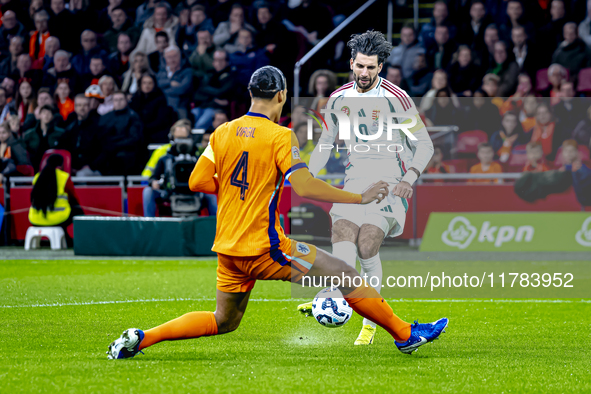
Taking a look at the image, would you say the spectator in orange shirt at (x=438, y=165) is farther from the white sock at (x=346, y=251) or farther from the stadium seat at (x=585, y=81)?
the white sock at (x=346, y=251)

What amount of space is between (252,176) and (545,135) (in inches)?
314

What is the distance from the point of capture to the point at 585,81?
1307cm

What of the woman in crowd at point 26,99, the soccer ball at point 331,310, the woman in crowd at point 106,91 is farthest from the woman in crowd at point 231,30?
the soccer ball at point 331,310

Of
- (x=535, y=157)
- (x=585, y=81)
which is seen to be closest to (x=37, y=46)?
(x=535, y=157)

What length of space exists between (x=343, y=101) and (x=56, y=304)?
3.56 meters

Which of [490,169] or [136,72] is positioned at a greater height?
[136,72]

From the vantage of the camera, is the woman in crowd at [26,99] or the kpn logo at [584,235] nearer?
the kpn logo at [584,235]

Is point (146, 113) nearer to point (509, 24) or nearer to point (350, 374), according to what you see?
point (509, 24)

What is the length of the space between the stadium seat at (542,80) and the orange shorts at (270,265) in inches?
380

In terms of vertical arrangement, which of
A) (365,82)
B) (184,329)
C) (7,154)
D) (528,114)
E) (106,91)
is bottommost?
(7,154)

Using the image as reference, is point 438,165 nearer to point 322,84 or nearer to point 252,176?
point 322,84

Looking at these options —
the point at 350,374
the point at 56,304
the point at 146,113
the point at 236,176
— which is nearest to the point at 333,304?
the point at 350,374

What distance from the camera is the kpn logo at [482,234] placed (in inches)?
439

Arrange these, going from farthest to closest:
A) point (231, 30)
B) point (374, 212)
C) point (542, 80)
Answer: point (231, 30), point (542, 80), point (374, 212)
